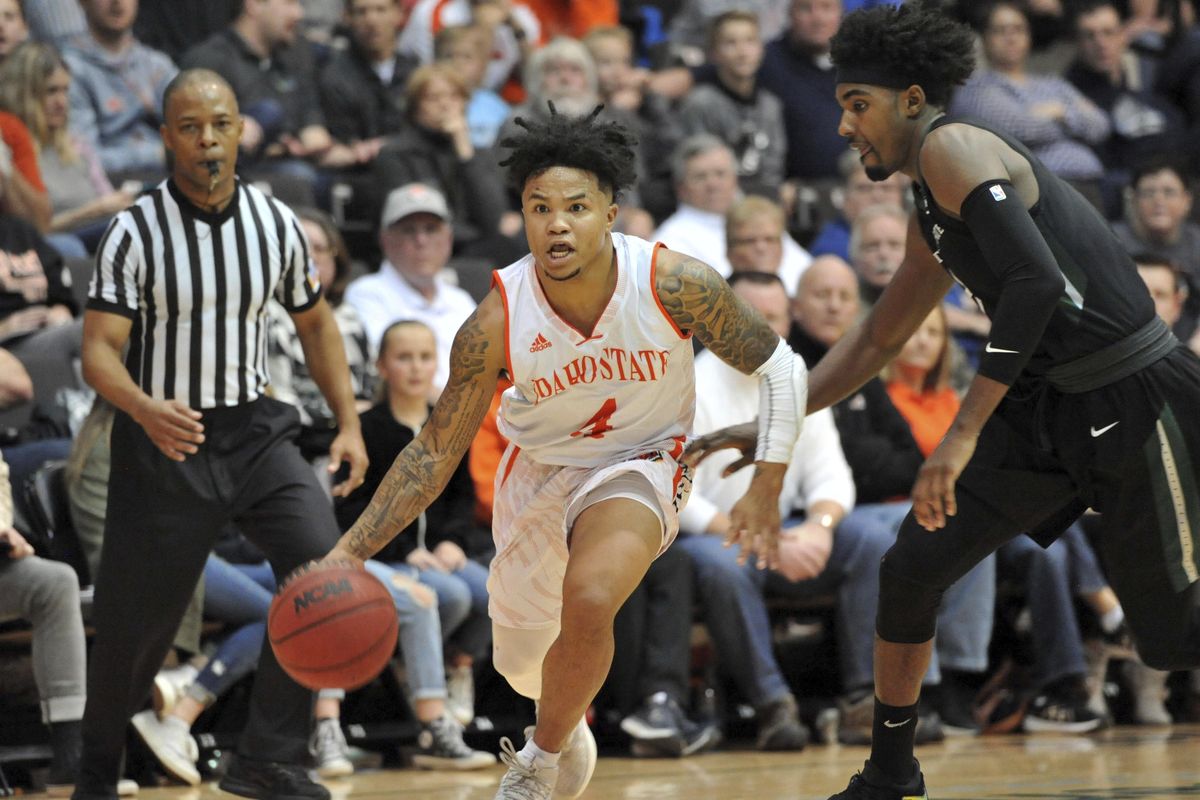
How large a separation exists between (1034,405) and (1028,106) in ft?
21.8

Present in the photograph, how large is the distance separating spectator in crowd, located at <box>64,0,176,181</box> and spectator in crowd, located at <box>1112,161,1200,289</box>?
5.42 metres

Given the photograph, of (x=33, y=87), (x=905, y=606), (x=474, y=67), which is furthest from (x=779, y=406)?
(x=474, y=67)

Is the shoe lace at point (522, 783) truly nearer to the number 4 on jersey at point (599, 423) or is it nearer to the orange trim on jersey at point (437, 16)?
the number 4 on jersey at point (599, 423)

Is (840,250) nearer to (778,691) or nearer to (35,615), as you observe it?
(778,691)

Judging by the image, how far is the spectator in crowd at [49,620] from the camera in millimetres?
6000

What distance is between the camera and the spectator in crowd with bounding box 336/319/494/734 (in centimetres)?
691

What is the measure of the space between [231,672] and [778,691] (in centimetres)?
221

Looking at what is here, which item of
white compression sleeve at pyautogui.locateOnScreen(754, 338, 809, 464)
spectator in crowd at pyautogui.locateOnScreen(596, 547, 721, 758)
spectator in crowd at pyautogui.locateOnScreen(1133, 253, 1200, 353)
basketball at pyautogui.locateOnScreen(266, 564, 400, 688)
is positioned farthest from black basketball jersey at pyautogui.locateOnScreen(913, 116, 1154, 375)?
spectator in crowd at pyautogui.locateOnScreen(1133, 253, 1200, 353)

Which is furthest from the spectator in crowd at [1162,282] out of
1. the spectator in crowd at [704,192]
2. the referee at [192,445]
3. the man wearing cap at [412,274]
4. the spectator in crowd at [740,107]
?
the referee at [192,445]

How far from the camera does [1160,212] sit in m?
9.84

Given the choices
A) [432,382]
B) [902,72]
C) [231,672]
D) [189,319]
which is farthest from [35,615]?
[902,72]

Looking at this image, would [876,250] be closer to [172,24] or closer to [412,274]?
[412,274]

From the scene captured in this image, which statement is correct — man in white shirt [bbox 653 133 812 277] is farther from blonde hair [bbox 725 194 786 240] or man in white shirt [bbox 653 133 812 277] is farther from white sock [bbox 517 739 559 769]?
white sock [bbox 517 739 559 769]

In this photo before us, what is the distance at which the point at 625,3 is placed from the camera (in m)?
12.5
